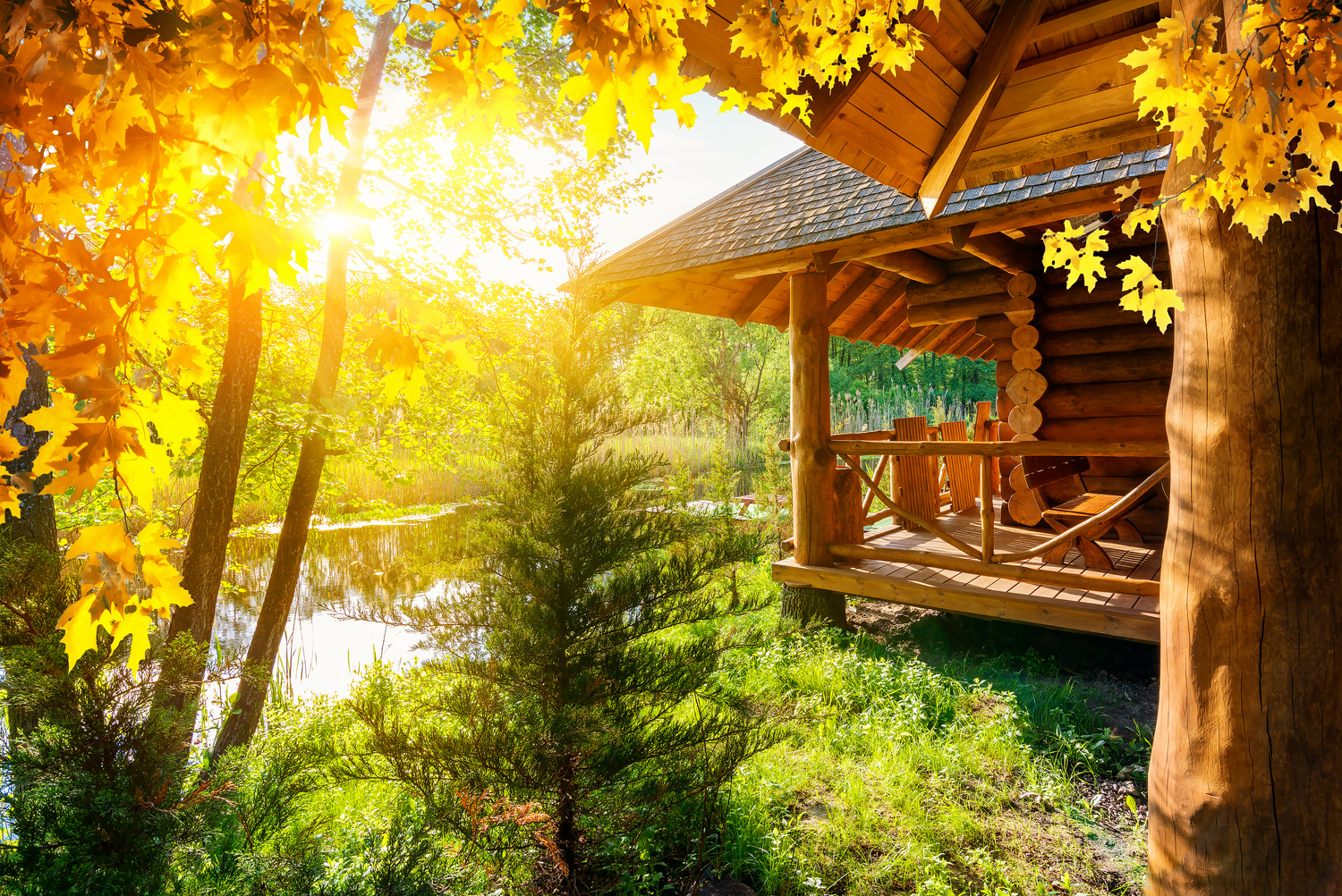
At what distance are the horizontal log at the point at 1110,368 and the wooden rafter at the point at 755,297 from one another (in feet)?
9.68

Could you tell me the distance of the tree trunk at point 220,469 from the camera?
14.4 ft

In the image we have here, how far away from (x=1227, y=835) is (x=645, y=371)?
81.3ft

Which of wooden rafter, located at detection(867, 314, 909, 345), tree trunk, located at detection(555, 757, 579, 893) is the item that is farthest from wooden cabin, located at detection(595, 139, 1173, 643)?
tree trunk, located at detection(555, 757, 579, 893)

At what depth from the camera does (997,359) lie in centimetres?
715

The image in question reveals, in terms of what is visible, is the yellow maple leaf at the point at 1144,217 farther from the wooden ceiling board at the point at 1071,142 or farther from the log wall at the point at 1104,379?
the log wall at the point at 1104,379

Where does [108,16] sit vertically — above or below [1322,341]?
above

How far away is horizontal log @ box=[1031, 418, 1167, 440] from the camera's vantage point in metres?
5.97

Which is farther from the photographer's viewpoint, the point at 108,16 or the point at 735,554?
the point at 735,554

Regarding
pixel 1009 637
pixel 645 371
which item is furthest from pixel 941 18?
pixel 645 371

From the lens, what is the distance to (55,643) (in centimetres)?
181

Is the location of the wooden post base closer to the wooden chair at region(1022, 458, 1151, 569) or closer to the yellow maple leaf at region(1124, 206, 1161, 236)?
the wooden chair at region(1022, 458, 1151, 569)

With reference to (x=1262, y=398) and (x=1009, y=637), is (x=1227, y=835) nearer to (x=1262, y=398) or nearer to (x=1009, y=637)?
(x=1262, y=398)

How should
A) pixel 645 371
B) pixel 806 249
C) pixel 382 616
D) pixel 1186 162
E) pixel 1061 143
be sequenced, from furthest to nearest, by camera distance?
pixel 645 371
pixel 806 249
pixel 1061 143
pixel 382 616
pixel 1186 162

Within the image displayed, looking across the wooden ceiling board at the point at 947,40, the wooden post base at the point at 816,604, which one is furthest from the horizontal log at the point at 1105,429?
the wooden ceiling board at the point at 947,40
